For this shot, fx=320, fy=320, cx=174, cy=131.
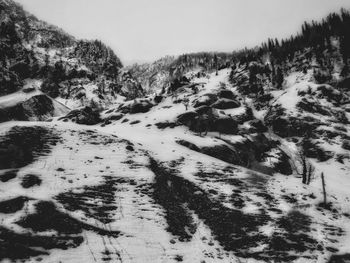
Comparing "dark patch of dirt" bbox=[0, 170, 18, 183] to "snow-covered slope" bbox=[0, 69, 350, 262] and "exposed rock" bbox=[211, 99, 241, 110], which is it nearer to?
"snow-covered slope" bbox=[0, 69, 350, 262]

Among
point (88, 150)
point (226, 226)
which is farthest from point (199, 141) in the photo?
point (226, 226)

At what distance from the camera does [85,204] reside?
2272 cm

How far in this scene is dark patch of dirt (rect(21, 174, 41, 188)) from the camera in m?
24.1

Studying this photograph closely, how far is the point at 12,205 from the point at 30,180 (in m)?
4.75

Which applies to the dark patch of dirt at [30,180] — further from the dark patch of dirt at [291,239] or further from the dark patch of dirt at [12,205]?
the dark patch of dirt at [291,239]

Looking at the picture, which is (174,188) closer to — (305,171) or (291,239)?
(291,239)

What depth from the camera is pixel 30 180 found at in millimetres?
24953

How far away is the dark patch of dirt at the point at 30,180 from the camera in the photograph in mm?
24094

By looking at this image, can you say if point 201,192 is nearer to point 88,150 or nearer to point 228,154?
point 88,150

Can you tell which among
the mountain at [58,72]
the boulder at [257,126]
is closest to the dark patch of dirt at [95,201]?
the boulder at [257,126]

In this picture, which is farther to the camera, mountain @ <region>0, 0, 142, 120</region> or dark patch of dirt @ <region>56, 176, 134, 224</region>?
mountain @ <region>0, 0, 142, 120</region>

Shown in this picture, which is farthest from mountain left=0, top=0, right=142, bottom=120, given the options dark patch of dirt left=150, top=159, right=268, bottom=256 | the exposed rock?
dark patch of dirt left=150, top=159, right=268, bottom=256

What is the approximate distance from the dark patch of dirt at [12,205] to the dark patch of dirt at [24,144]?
298 inches

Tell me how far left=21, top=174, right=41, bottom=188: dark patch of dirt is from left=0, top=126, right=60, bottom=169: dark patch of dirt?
9.78ft
